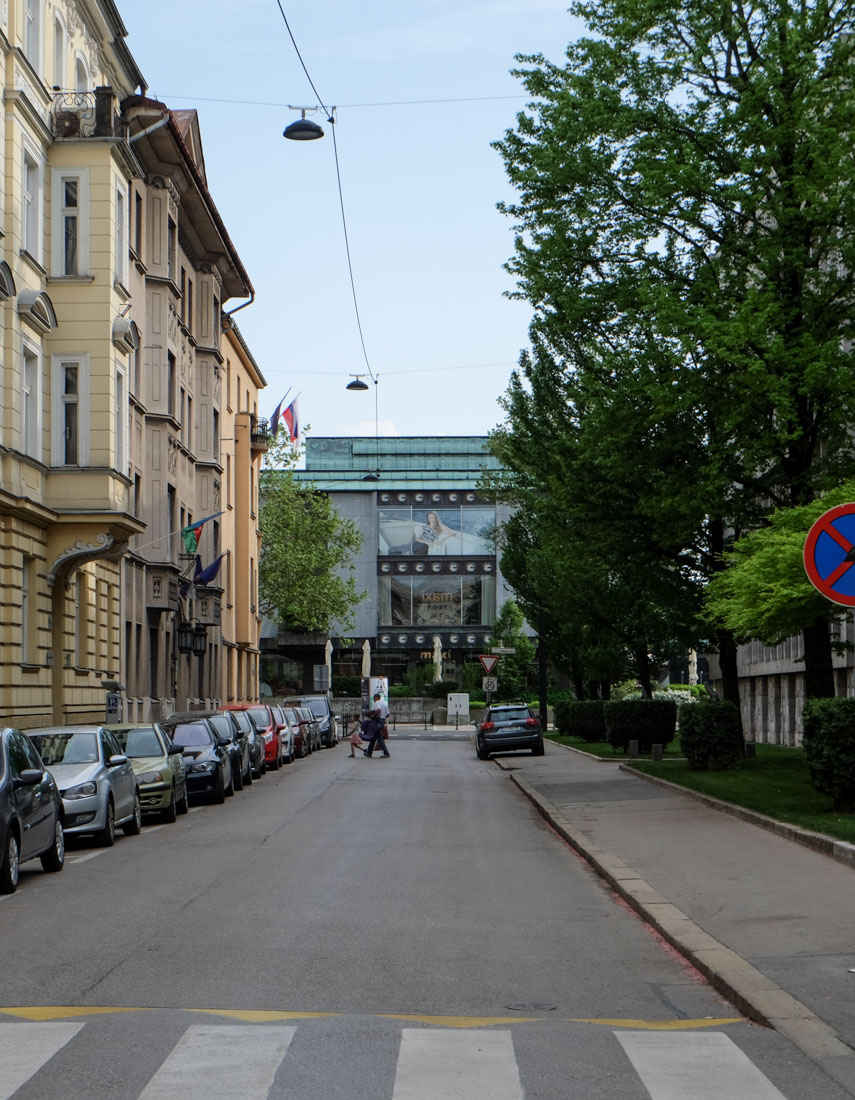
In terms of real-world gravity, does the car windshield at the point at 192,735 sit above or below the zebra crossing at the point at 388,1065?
above

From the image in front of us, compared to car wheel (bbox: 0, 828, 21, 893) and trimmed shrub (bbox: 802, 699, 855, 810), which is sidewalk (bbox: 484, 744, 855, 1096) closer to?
trimmed shrub (bbox: 802, 699, 855, 810)

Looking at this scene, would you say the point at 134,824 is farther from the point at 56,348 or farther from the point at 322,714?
the point at 322,714

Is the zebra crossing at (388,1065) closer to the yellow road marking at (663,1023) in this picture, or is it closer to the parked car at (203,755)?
the yellow road marking at (663,1023)

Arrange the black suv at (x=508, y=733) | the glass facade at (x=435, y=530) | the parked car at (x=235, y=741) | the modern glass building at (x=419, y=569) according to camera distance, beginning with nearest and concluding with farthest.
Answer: the parked car at (x=235, y=741), the black suv at (x=508, y=733), the modern glass building at (x=419, y=569), the glass facade at (x=435, y=530)

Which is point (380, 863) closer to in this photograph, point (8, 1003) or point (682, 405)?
point (8, 1003)

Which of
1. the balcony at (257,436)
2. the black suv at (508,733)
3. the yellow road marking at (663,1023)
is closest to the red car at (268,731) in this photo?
the black suv at (508,733)

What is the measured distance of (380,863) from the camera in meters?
16.3

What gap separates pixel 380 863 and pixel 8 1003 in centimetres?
809

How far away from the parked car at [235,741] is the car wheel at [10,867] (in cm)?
1510

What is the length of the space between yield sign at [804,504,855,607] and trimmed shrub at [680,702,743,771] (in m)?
19.2

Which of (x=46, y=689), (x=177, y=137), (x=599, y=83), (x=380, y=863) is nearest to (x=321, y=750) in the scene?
(x=177, y=137)

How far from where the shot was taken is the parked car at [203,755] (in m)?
26.8

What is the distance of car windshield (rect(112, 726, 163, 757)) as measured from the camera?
23359mm

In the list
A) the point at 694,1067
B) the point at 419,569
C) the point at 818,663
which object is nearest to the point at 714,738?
the point at 818,663
